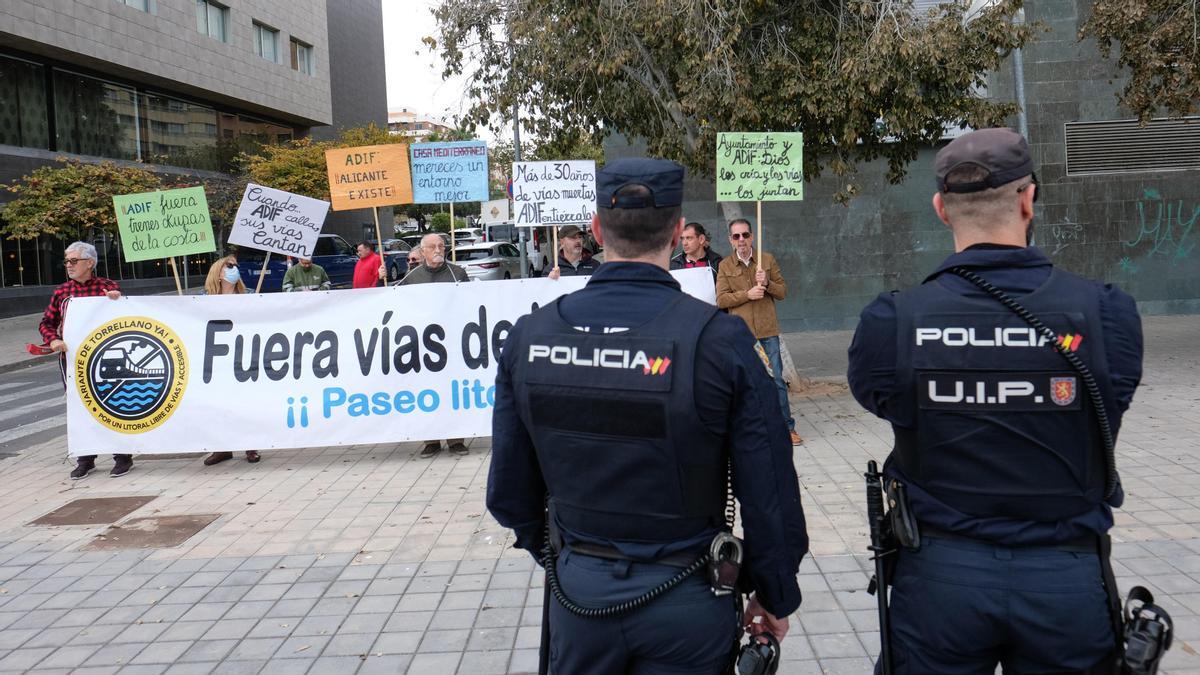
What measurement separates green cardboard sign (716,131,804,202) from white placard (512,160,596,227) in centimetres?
148

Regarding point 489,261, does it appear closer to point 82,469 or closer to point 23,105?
point 23,105

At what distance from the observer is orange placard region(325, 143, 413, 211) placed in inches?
384

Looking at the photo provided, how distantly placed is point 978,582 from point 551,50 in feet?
29.0

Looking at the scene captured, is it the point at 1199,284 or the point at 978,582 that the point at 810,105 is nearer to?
the point at 978,582

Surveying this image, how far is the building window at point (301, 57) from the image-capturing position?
147 ft

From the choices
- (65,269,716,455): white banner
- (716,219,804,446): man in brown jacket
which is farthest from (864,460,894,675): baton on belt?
(65,269,716,455): white banner

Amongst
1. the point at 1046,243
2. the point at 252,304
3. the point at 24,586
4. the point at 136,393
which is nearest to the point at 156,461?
the point at 136,393

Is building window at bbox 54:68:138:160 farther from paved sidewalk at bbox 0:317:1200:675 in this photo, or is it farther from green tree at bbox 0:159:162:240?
paved sidewalk at bbox 0:317:1200:675

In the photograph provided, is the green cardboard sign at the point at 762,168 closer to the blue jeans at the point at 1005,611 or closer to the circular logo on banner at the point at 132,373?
the circular logo on banner at the point at 132,373

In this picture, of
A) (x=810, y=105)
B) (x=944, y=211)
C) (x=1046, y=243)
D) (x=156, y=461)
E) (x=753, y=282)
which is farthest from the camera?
(x=1046, y=243)

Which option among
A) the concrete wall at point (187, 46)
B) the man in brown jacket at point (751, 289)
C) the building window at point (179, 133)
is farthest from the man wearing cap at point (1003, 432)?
the building window at point (179, 133)

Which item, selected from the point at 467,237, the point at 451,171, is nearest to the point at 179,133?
the point at 467,237

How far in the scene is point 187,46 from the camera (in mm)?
34719

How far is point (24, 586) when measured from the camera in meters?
5.56
